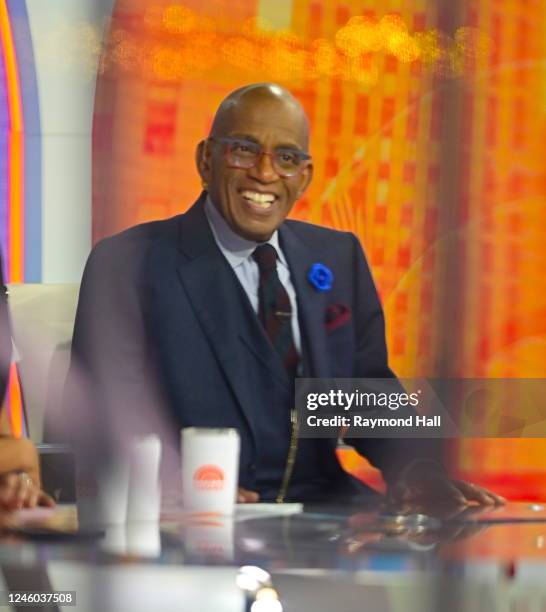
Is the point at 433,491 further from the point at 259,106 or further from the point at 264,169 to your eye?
the point at 259,106

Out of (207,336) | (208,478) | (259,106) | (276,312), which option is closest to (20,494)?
(208,478)

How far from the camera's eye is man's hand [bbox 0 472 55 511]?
5.53ft

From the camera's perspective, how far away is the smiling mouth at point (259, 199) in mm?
2000

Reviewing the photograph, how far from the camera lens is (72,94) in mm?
1895

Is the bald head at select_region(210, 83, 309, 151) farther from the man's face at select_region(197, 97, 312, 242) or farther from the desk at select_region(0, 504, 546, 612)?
the desk at select_region(0, 504, 546, 612)

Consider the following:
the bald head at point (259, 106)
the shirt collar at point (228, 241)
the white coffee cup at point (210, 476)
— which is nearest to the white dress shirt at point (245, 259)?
the shirt collar at point (228, 241)

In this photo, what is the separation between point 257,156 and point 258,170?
2 centimetres

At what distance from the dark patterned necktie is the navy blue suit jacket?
0.06 ft

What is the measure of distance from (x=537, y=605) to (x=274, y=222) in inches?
30.6

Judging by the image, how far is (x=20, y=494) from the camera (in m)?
1.71

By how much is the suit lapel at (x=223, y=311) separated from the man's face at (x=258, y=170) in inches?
2.0

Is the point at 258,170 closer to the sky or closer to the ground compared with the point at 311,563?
closer to the sky

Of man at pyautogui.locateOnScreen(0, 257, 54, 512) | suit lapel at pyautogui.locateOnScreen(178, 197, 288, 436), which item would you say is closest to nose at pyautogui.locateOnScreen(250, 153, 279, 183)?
suit lapel at pyautogui.locateOnScreen(178, 197, 288, 436)

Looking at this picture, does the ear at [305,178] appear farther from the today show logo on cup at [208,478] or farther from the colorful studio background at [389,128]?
the today show logo on cup at [208,478]
